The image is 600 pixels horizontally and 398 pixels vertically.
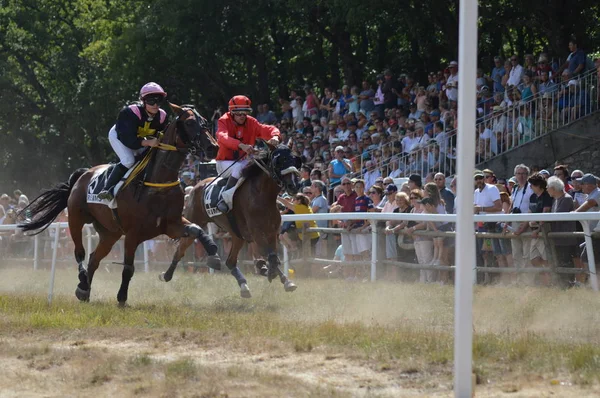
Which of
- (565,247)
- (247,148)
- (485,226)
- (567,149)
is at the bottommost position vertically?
(565,247)

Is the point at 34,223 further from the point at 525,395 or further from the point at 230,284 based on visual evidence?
the point at 525,395

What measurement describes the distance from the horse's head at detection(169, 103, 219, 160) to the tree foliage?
1126cm

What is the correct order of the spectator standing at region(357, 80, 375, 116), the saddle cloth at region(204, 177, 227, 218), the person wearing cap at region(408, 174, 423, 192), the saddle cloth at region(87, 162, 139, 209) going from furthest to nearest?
the spectator standing at region(357, 80, 375, 116) < the person wearing cap at region(408, 174, 423, 192) < the saddle cloth at region(204, 177, 227, 218) < the saddle cloth at region(87, 162, 139, 209)

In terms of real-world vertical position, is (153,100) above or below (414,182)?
above

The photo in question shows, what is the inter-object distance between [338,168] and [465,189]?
14498 millimetres

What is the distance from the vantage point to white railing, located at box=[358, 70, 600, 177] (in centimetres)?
1889

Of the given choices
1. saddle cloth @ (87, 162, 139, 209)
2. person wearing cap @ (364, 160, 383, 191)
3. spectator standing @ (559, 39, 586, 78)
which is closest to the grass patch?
saddle cloth @ (87, 162, 139, 209)

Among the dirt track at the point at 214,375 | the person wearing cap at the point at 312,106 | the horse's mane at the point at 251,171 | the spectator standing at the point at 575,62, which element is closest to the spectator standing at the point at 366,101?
the person wearing cap at the point at 312,106

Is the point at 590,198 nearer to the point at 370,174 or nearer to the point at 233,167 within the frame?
the point at 233,167

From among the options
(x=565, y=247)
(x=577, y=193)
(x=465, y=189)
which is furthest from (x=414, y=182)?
(x=465, y=189)

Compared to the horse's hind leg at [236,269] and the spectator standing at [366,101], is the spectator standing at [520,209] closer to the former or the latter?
the horse's hind leg at [236,269]

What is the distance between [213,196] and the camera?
14367mm

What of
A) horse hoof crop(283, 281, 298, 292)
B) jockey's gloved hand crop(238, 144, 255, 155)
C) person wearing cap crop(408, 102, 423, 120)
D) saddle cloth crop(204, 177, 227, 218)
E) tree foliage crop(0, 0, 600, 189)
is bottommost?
horse hoof crop(283, 281, 298, 292)

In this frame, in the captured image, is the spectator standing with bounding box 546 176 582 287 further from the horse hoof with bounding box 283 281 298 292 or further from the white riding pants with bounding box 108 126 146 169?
the white riding pants with bounding box 108 126 146 169
